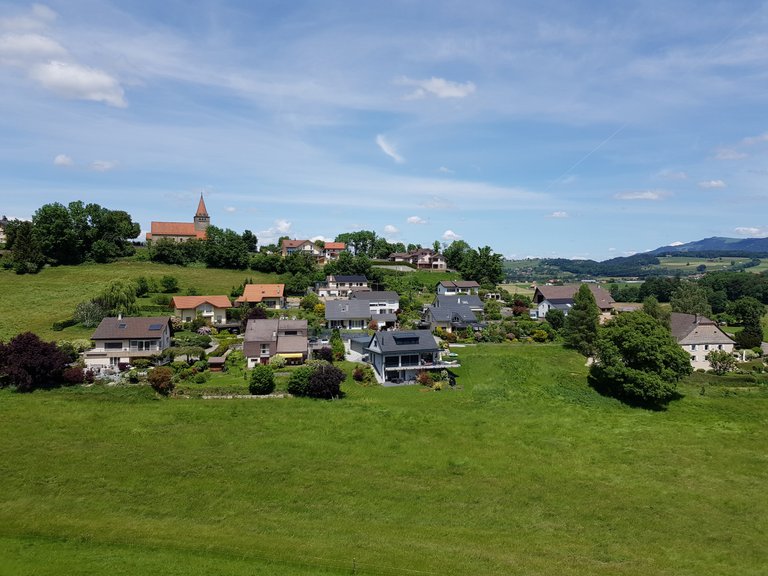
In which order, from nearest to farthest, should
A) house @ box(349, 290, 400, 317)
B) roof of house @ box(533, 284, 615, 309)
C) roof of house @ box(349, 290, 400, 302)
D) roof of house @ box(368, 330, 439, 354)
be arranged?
roof of house @ box(368, 330, 439, 354) → house @ box(349, 290, 400, 317) → roof of house @ box(349, 290, 400, 302) → roof of house @ box(533, 284, 615, 309)

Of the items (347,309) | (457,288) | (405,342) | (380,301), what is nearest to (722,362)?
(405,342)

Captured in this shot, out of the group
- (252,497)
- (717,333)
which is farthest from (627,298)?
(252,497)

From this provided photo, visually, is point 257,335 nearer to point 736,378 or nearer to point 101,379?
point 101,379

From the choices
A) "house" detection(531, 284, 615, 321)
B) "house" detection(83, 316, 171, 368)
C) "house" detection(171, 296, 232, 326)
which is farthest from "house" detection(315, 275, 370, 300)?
"house" detection(83, 316, 171, 368)

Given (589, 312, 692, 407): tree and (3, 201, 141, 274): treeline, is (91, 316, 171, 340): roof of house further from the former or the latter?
(3, 201, 141, 274): treeline

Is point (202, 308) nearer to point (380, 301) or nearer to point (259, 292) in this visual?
point (259, 292)
